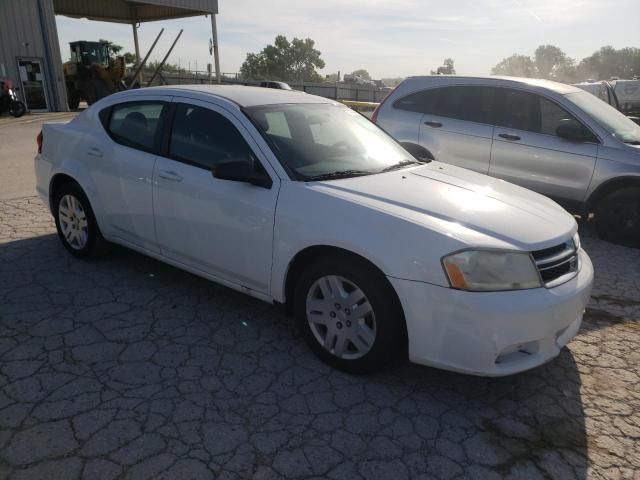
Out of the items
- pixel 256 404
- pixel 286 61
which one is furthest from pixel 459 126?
pixel 286 61

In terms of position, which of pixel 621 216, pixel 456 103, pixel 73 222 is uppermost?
pixel 456 103

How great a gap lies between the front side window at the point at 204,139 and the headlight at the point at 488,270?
1.53 m

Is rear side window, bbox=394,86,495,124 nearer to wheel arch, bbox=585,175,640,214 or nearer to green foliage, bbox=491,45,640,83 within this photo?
wheel arch, bbox=585,175,640,214

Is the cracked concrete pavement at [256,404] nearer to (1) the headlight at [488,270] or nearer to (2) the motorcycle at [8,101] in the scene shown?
(1) the headlight at [488,270]

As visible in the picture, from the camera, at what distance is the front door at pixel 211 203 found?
325 cm

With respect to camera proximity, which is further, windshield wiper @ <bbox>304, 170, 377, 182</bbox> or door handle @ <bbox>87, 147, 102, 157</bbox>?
door handle @ <bbox>87, 147, 102, 157</bbox>

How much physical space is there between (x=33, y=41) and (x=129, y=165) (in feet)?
67.4

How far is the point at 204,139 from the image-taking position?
143 inches

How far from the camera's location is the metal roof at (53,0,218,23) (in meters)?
24.3

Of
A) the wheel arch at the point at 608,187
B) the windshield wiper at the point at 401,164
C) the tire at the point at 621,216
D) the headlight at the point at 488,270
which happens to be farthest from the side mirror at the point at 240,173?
the tire at the point at 621,216

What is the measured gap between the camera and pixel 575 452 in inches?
98.7

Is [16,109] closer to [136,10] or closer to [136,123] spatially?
[136,10]

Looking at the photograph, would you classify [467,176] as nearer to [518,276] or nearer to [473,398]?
[518,276]

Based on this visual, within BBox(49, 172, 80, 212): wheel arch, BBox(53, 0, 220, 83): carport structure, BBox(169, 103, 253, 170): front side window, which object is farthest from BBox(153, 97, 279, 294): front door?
BBox(53, 0, 220, 83): carport structure
